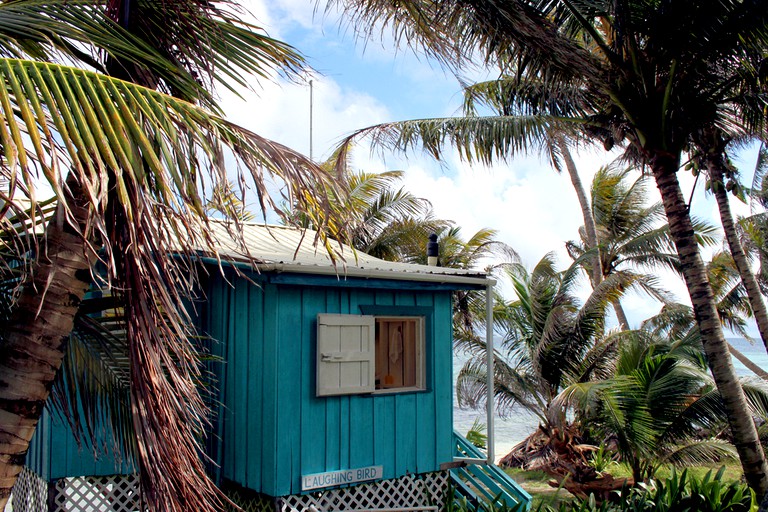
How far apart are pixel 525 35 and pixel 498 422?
49.8 m

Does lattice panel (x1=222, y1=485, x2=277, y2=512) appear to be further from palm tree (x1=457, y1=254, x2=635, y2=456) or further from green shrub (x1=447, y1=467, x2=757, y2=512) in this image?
palm tree (x1=457, y1=254, x2=635, y2=456)

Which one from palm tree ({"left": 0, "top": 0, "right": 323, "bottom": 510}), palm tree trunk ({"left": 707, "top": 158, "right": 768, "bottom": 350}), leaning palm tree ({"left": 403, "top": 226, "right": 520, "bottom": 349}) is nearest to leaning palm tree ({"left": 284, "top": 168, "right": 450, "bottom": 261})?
leaning palm tree ({"left": 403, "top": 226, "right": 520, "bottom": 349})

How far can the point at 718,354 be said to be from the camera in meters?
9.45

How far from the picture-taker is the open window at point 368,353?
27.2 feet

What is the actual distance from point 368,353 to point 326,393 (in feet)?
2.35

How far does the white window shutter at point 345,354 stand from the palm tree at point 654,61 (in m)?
3.73

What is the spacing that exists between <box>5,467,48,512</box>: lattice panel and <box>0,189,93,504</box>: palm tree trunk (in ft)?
16.3

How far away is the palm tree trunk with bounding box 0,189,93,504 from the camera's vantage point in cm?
381

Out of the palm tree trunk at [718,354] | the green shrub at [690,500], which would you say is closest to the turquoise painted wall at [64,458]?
the green shrub at [690,500]

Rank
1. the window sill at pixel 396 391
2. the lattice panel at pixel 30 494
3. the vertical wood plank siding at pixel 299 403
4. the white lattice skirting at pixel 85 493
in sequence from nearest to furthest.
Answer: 1. the vertical wood plank siding at pixel 299 403
2. the white lattice skirting at pixel 85 493
3. the lattice panel at pixel 30 494
4. the window sill at pixel 396 391

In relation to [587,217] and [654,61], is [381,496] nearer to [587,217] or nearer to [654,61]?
[654,61]

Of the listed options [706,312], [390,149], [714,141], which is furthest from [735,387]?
[390,149]

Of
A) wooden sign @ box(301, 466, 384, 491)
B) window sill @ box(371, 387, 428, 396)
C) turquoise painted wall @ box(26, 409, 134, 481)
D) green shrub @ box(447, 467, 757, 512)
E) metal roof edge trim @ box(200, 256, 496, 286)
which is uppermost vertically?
metal roof edge trim @ box(200, 256, 496, 286)

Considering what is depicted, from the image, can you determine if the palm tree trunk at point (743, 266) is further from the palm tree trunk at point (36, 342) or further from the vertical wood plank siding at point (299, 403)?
the palm tree trunk at point (36, 342)
